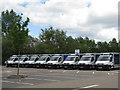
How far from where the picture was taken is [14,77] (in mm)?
20438

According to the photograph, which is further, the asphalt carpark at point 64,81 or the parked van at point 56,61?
the parked van at point 56,61

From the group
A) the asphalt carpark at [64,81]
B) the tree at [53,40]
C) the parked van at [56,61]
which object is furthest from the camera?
the tree at [53,40]

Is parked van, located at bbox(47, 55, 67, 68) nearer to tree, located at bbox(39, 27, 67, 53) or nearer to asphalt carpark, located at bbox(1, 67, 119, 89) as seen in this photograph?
asphalt carpark, located at bbox(1, 67, 119, 89)

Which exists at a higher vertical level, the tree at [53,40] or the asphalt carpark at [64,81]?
the tree at [53,40]

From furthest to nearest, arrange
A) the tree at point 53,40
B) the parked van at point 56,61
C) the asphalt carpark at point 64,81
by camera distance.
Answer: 1. the tree at point 53,40
2. the parked van at point 56,61
3. the asphalt carpark at point 64,81

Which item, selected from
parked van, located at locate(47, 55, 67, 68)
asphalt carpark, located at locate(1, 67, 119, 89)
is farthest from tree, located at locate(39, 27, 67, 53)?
asphalt carpark, located at locate(1, 67, 119, 89)

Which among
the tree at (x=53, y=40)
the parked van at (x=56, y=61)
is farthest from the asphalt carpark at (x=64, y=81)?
the tree at (x=53, y=40)

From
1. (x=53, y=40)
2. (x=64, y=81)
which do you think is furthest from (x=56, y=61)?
(x=53, y=40)

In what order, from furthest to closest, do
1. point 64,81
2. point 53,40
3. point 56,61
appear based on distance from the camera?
point 53,40 < point 56,61 < point 64,81

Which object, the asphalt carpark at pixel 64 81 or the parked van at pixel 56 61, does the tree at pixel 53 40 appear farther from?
the asphalt carpark at pixel 64 81

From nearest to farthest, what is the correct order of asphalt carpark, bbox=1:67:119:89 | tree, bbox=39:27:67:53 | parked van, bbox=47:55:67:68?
asphalt carpark, bbox=1:67:119:89
parked van, bbox=47:55:67:68
tree, bbox=39:27:67:53

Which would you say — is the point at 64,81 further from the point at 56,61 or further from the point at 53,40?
the point at 53,40

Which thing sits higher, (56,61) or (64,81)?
(56,61)

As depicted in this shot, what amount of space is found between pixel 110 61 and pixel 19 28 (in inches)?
580
